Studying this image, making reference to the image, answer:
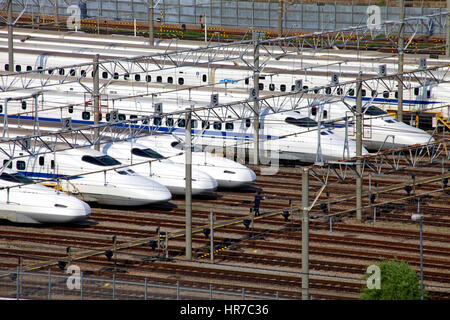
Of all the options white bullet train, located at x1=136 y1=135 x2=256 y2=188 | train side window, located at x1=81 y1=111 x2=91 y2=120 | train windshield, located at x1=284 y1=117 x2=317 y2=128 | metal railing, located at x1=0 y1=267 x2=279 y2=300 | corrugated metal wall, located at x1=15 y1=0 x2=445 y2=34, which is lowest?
metal railing, located at x1=0 y1=267 x2=279 y2=300

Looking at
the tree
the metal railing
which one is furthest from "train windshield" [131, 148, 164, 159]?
the tree

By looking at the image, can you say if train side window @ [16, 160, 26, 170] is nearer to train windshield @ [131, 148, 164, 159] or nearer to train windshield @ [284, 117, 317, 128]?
train windshield @ [131, 148, 164, 159]

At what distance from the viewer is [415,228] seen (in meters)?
44.5

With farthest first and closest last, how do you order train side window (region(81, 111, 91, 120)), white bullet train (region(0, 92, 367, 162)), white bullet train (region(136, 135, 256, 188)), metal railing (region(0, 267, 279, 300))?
train side window (region(81, 111, 91, 120)) → white bullet train (region(0, 92, 367, 162)) → white bullet train (region(136, 135, 256, 188)) → metal railing (region(0, 267, 279, 300))

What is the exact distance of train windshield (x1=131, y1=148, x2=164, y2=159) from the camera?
1907 inches

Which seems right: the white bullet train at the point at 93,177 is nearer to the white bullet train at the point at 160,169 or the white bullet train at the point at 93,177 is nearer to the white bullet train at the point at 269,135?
the white bullet train at the point at 160,169

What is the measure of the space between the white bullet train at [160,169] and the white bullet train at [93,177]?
4.76 ft

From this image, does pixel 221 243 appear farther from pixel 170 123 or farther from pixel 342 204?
pixel 170 123

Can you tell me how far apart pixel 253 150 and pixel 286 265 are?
47.8 feet

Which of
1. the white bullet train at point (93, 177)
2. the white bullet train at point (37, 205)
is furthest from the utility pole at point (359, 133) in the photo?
the white bullet train at point (37, 205)

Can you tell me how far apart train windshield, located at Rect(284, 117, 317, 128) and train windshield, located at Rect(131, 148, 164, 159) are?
811 cm

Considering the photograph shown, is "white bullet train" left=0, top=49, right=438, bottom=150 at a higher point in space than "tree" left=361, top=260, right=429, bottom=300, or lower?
higher

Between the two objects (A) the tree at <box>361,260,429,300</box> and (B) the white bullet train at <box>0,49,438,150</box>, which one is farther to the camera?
(B) the white bullet train at <box>0,49,438,150</box>

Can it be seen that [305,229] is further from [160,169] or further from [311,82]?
[311,82]
